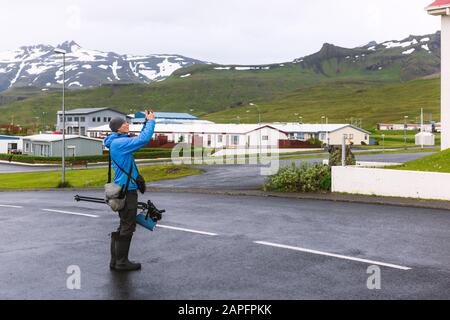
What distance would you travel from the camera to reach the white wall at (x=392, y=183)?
17.8 meters

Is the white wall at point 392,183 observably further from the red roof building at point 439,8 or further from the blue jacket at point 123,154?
the blue jacket at point 123,154

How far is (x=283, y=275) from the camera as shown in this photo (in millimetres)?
8094

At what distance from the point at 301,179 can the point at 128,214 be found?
13507mm

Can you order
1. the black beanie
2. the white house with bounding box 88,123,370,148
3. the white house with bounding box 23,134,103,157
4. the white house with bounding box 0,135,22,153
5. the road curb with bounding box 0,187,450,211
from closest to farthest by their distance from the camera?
1. the black beanie
2. the road curb with bounding box 0,187,450,211
3. the white house with bounding box 23,134,103,157
4. the white house with bounding box 88,123,370,148
5. the white house with bounding box 0,135,22,153

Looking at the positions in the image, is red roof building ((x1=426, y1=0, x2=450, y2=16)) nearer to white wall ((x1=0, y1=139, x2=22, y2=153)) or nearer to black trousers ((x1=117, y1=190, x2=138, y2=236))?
black trousers ((x1=117, y1=190, x2=138, y2=236))

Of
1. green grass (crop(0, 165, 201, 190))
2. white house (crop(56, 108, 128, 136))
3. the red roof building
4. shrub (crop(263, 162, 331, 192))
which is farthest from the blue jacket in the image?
white house (crop(56, 108, 128, 136))

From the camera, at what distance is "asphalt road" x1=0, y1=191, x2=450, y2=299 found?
A: 7.37 m

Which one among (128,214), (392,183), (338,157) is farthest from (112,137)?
(338,157)

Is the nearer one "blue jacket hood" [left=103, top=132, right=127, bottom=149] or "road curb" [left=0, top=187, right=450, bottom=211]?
"blue jacket hood" [left=103, top=132, right=127, bottom=149]

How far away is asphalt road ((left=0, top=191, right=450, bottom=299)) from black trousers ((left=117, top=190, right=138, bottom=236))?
0.69 m

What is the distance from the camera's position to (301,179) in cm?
2114

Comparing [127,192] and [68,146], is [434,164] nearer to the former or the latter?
[127,192]
